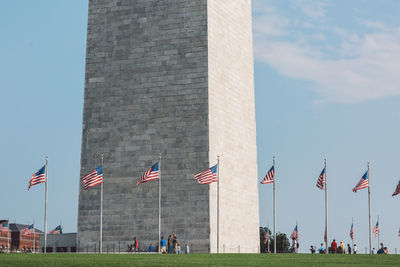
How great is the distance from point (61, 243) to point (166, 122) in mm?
12342

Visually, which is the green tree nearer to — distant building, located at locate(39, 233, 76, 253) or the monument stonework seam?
the monument stonework seam

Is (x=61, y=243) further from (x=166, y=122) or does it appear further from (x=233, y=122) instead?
(x=233, y=122)

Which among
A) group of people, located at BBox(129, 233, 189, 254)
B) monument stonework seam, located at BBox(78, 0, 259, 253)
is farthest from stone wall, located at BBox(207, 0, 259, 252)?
group of people, located at BBox(129, 233, 189, 254)

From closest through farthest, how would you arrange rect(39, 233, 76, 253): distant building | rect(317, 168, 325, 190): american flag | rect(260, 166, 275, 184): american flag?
rect(317, 168, 325, 190): american flag, rect(260, 166, 275, 184): american flag, rect(39, 233, 76, 253): distant building

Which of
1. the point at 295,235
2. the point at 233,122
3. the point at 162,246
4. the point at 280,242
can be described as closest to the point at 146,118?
the point at 233,122

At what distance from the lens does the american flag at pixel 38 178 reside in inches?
1650

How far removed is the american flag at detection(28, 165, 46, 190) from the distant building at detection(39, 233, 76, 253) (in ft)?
35.3

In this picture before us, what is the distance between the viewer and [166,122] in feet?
162

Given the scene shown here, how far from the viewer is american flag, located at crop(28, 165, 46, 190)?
137ft

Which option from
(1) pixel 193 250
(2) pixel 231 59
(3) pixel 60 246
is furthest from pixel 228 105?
(3) pixel 60 246

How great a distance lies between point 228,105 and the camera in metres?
51.0

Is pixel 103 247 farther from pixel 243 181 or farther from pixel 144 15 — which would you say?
pixel 144 15

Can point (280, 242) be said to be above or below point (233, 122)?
below

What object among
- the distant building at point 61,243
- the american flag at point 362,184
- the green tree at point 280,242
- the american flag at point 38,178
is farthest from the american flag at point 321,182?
the green tree at point 280,242
